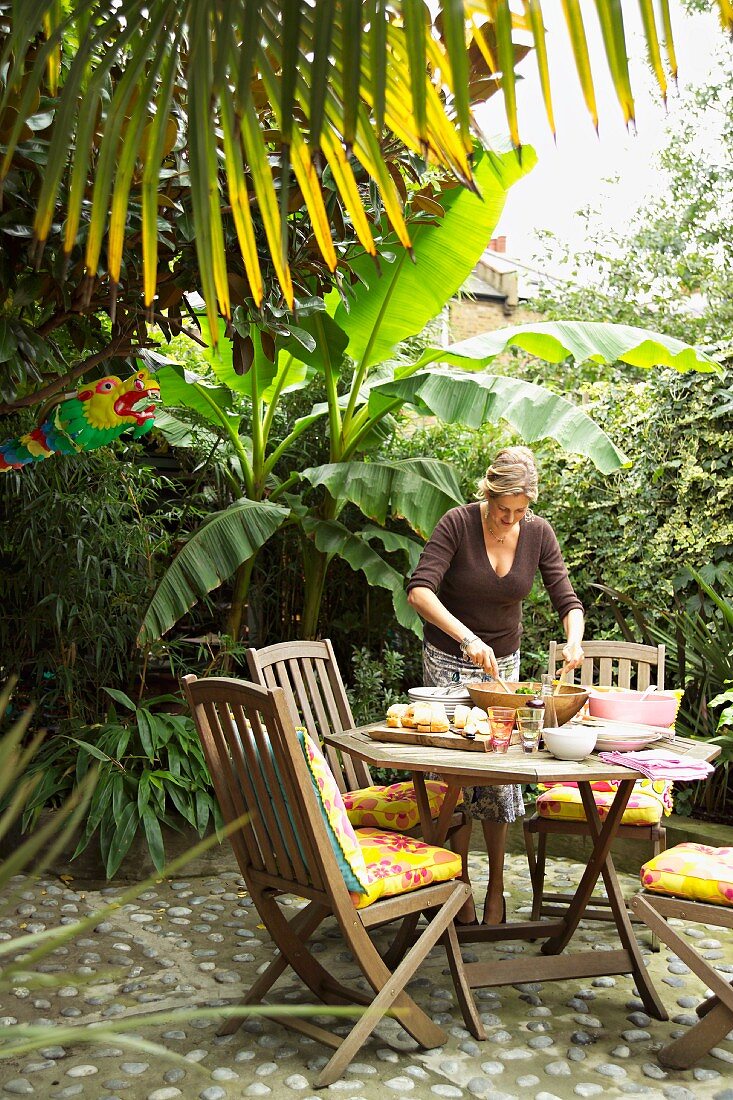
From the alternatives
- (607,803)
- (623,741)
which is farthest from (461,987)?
(607,803)

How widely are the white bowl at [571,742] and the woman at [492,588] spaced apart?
88 centimetres

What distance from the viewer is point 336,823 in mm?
3066

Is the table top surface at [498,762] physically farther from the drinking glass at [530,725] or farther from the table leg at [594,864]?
the table leg at [594,864]

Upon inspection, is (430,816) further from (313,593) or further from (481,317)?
(481,317)

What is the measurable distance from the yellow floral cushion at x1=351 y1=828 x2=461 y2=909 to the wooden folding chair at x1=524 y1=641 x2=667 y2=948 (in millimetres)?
961

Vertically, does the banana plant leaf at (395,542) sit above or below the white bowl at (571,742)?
above

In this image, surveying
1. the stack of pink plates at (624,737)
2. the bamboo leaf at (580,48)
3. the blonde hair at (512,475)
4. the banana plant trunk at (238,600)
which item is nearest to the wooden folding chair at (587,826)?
the stack of pink plates at (624,737)

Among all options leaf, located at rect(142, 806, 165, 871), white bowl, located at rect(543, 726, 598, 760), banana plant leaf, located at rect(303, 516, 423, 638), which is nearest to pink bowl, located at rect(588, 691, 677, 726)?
white bowl, located at rect(543, 726, 598, 760)

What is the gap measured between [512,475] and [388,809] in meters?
1.50

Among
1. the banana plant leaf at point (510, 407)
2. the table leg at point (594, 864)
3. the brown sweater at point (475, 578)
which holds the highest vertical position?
the banana plant leaf at point (510, 407)

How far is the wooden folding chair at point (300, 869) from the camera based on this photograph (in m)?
3.02

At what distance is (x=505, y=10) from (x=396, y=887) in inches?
102

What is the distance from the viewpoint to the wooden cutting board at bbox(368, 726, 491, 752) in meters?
3.52

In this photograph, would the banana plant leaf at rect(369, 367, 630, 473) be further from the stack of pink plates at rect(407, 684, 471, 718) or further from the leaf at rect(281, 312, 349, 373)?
the stack of pink plates at rect(407, 684, 471, 718)
